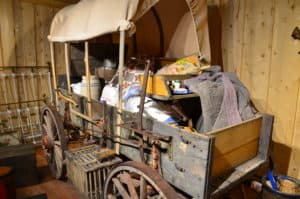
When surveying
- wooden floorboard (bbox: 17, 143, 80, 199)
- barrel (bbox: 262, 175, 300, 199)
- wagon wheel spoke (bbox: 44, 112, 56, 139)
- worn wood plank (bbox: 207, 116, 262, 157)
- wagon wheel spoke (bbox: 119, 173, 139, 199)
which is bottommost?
wooden floorboard (bbox: 17, 143, 80, 199)

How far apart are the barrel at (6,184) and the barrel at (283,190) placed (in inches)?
74.4

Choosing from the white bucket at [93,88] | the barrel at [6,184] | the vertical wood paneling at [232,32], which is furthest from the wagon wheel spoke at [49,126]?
the vertical wood paneling at [232,32]

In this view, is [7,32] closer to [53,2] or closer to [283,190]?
[53,2]

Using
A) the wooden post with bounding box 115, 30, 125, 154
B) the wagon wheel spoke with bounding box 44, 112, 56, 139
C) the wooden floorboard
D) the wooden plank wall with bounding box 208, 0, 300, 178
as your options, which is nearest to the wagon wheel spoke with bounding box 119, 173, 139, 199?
the wooden post with bounding box 115, 30, 125, 154

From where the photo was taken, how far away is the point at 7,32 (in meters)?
2.90

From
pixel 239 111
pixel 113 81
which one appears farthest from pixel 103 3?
pixel 239 111

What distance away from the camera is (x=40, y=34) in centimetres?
312

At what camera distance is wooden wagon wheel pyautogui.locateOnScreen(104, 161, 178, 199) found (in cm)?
124

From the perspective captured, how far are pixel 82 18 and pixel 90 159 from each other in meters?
1.16

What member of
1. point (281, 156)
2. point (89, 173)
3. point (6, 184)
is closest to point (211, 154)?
point (89, 173)

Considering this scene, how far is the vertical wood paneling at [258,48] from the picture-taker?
200 centimetres

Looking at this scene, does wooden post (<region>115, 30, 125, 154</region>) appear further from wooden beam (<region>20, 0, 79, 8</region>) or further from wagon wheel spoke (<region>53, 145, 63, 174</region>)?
wooden beam (<region>20, 0, 79, 8</region>)

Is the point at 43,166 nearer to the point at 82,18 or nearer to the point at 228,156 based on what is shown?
the point at 82,18

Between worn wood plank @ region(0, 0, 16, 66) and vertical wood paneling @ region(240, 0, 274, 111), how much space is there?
265cm
